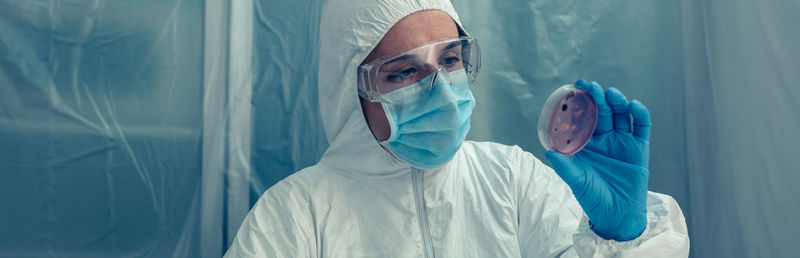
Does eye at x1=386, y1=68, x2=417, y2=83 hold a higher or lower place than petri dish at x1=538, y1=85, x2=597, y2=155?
higher

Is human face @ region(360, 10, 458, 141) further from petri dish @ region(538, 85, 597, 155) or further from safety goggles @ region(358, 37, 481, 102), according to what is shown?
petri dish @ region(538, 85, 597, 155)

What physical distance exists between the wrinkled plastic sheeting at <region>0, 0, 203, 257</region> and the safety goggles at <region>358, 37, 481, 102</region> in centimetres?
55

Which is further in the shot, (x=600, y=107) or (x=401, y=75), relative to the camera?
(x=401, y=75)

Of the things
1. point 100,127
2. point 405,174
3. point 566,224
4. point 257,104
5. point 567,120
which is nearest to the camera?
point 567,120

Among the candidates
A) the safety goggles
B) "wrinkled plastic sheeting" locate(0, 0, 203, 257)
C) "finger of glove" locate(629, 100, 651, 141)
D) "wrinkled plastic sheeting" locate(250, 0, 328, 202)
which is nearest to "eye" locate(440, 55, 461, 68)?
the safety goggles

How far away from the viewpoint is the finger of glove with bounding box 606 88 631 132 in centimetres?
91

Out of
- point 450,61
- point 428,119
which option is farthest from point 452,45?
point 428,119

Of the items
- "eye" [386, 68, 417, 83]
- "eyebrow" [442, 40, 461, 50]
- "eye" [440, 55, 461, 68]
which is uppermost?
"eyebrow" [442, 40, 461, 50]

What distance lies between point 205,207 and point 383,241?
1.78ft

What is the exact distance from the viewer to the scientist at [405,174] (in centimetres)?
107

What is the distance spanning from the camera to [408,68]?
1093 mm

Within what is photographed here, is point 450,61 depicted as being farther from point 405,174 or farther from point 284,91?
point 284,91

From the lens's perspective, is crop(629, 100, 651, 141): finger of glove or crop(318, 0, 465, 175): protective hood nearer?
crop(629, 100, 651, 141): finger of glove

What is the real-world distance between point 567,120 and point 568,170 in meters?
0.09
